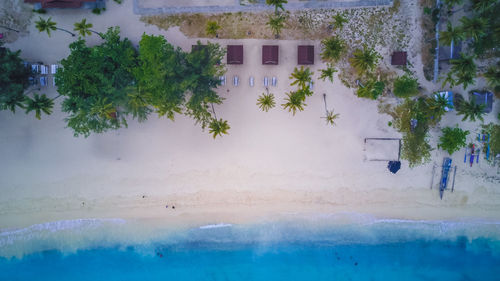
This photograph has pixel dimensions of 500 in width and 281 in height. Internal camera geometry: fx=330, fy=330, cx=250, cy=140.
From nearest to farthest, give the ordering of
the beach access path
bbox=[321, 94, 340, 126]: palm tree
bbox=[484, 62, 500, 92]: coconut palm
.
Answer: bbox=[484, 62, 500, 92]: coconut palm → the beach access path → bbox=[321, 94, 340, 126]: palm tree

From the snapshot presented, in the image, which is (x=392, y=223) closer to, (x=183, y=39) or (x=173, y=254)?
(x=173, y=254)

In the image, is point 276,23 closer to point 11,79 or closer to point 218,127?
point 218,127

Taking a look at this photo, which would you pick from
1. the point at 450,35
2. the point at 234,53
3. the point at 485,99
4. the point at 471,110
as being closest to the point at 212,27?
the point at 234,53

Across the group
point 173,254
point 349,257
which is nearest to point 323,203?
point 349,257

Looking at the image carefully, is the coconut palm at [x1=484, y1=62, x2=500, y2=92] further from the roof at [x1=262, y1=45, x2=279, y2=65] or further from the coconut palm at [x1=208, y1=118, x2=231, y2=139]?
the coconut palm at [x1=208, y1=118, x2=231, y2=139]

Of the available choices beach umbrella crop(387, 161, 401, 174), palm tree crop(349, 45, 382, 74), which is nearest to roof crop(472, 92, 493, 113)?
beach umbrella crop(387, 161, 401, 174)

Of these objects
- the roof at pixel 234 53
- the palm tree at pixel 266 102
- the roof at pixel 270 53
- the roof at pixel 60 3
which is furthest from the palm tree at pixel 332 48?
the roof at pixel 60 3
